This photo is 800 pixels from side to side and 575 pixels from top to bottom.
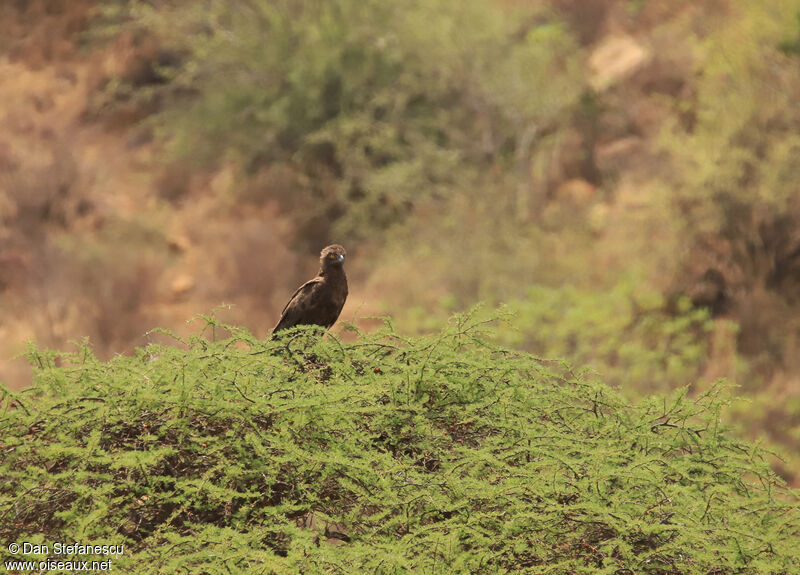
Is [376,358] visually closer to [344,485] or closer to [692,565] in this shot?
[344,485]

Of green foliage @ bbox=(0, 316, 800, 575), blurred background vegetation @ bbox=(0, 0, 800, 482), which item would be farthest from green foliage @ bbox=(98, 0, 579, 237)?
green foliage @ bbox=(0, 316, 800, 575)

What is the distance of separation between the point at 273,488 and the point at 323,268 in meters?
2.08

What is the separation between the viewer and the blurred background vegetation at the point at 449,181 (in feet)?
51.0

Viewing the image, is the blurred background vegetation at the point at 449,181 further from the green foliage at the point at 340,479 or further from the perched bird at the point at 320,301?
the green foliage at the point at 340,479

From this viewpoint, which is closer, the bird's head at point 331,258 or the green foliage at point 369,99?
the bird's head at point 331,258

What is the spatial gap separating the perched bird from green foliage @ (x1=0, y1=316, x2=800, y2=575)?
1.54 meters

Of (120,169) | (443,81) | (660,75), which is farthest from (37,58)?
(660,75)

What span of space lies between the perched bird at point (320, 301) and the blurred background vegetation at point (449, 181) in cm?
940

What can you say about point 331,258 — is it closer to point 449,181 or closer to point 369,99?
point 449,181

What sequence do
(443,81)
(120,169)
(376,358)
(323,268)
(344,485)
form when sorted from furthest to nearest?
(120,169) → (443,81) → (323,268) → (376,358) → (344,485)

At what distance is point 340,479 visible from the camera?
3.59 m

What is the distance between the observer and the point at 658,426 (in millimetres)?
4148

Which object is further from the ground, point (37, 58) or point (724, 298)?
point (37, 58)

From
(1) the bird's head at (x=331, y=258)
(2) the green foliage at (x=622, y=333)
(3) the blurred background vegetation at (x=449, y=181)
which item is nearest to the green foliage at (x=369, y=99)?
(3) the blurred background vegetation at (x=449, y=181)
